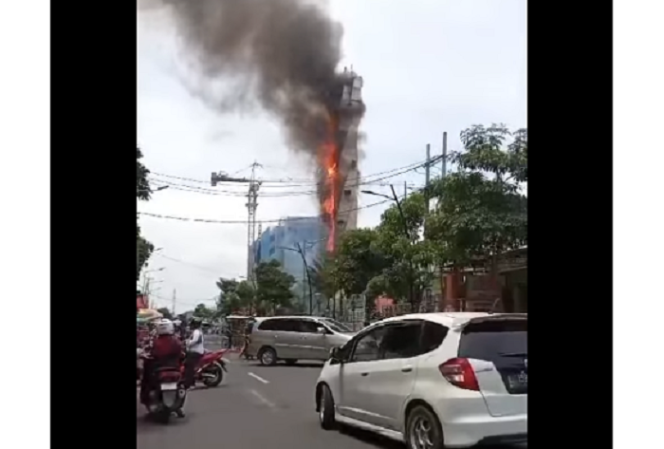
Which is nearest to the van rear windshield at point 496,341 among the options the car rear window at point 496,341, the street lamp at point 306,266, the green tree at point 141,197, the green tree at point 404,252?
the car rear window at point 496,341

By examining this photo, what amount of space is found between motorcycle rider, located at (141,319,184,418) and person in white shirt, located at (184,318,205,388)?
0.03 metres

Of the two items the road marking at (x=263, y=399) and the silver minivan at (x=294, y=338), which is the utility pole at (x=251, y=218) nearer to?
the silver minivan at (x=294, y=338)

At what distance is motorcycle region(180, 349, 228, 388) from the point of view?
2.31 m

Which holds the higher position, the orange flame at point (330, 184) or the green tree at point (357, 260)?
the orange flame at point (330, 184)

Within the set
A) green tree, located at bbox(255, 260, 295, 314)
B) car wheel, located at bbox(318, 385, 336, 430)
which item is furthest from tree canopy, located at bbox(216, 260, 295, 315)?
car wheel, located at bbox(318, 385, 336, 430)

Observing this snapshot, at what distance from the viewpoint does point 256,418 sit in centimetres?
232

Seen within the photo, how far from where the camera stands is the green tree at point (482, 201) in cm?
234

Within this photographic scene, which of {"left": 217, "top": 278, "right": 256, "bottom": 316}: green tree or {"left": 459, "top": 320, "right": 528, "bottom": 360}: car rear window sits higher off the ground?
{"left": 217, "top": 278, "right": 256, "bottom": 316}: green tree

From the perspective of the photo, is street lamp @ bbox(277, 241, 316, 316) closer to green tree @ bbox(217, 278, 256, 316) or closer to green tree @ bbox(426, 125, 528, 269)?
green tree @ bbox(217, 278, 256, 316)

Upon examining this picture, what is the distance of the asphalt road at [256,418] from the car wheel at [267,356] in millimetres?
21

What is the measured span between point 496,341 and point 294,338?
2.22 feet
